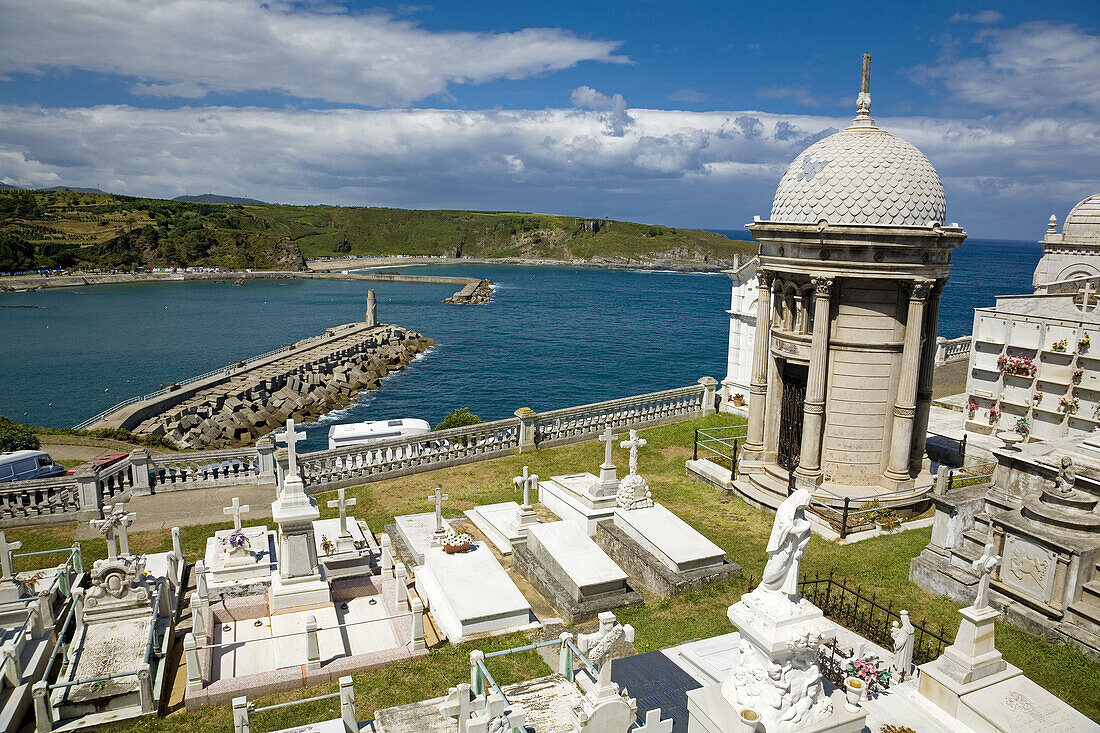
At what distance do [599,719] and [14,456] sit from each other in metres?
21.6

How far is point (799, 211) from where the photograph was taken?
16641mm

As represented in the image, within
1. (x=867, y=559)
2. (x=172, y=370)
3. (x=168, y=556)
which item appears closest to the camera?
(x=168, y=556)

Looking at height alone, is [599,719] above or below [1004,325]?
below

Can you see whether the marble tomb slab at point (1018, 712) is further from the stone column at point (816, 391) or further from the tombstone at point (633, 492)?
the stone column at point (816, 391)

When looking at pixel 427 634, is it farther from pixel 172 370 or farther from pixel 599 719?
pixel 172 370

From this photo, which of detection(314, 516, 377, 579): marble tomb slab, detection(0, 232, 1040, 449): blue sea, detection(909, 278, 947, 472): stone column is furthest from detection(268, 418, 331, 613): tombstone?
detection(0, 232, 1040, 449): blue sea

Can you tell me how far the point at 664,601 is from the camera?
1289 centimetres

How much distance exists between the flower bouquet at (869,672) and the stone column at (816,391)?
7904 mm

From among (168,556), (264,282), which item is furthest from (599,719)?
(264,282)

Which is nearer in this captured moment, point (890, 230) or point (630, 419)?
point (890, 230)

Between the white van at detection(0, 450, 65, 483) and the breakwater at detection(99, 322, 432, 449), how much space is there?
13526mm

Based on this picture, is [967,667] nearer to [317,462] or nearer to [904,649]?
[904,649]

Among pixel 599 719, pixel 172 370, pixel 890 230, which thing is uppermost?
pixel 890 230

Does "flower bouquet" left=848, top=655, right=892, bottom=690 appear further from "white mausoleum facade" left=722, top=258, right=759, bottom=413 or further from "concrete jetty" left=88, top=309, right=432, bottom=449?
"concrete jetty" left=88, top=309, right=432, bottom=449
